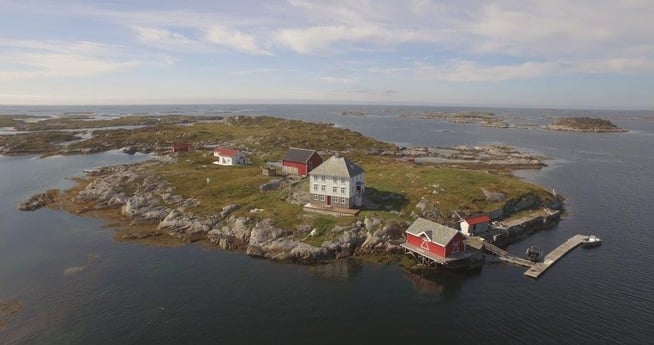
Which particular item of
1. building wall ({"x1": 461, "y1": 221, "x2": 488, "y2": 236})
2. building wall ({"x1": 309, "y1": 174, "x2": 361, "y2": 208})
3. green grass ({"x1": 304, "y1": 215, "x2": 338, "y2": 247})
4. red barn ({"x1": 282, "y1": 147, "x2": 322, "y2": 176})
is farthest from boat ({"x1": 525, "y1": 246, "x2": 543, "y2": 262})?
red barn ({"x1": 282, "y1": 147, "x2": 322, "y2": 176})

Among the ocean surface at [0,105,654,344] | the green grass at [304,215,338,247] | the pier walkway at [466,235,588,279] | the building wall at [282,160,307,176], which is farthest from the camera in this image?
the building wall at [282,160,307,176]

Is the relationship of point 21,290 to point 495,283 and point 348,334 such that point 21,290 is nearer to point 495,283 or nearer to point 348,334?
point 348,334

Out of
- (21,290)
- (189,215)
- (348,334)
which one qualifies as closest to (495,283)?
(348,334)

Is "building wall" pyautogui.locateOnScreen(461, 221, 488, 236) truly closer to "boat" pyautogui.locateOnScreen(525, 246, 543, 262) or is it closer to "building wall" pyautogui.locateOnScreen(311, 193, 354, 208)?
"boat" pyautogui.locateOnScreen(525, 246, 543, 262)

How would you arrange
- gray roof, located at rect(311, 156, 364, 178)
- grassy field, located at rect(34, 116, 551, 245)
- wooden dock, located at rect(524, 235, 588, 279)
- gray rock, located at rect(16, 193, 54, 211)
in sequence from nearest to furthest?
wooden dock, located at rect(524, 235, 588, 279), grassy field, located at rect(34, 116, 551, 245), gray roof, located at rect(311, 156, 364, 178), gray rock, located at rect(16, 193, 54, 211)

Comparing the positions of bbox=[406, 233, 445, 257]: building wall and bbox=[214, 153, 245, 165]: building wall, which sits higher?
bbox=[214, 153, 245, 165]: building wall

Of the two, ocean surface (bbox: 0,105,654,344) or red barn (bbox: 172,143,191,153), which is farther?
red barn (bbox: 172,143,191,153)

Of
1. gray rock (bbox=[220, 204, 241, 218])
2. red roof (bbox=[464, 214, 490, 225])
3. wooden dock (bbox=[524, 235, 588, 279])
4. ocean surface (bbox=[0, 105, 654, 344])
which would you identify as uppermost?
red roof (bbox=[464, 214, 490, 225])
